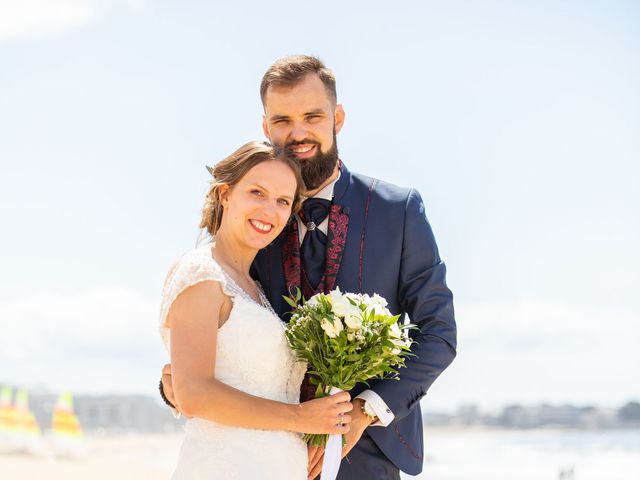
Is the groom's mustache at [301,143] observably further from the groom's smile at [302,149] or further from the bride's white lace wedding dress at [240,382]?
the bride's white lace wedding dress at [240,382]

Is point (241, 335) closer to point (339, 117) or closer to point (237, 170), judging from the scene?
point (237, 170)

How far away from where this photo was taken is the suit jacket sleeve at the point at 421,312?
175 inches

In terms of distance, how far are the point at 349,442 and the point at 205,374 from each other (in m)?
0.77

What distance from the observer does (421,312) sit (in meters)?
4.59

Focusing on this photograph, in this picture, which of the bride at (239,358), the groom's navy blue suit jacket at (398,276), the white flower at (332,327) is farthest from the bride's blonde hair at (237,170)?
the white flower at (332,327)

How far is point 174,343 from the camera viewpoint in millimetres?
3898

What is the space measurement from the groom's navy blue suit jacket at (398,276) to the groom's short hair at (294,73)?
0.54m

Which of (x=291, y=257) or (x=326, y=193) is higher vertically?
(x=326, y=193)
